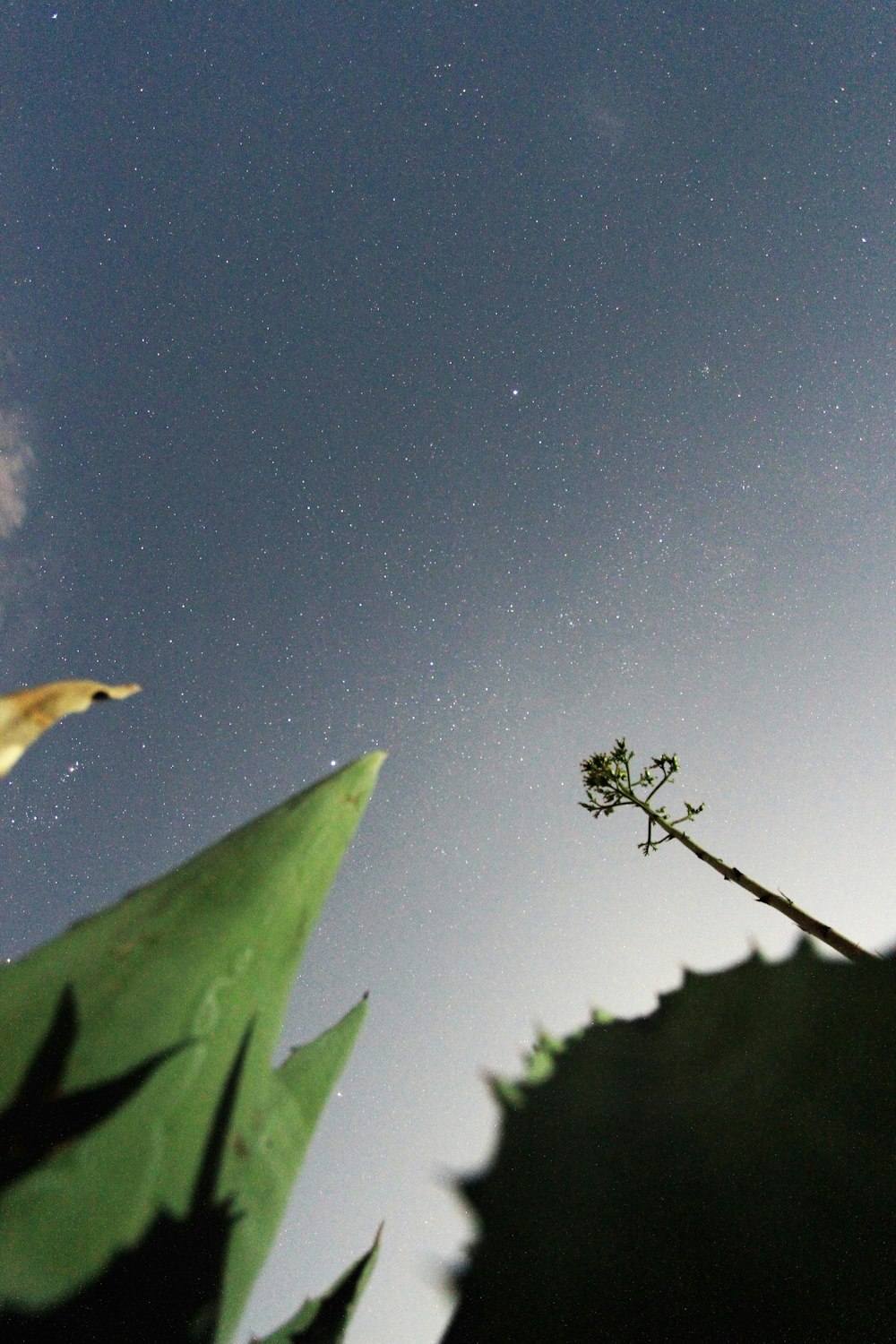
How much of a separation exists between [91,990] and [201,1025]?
125 millimetres

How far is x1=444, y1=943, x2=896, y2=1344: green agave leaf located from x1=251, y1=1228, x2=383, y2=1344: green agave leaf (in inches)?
10.7

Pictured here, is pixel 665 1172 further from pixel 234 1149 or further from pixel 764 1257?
pixel 234 1149

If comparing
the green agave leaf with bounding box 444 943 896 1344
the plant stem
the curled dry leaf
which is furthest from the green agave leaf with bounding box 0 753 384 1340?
the plant stem

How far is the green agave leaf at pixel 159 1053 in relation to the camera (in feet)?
2.40

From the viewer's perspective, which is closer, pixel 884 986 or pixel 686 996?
pixel 884 986

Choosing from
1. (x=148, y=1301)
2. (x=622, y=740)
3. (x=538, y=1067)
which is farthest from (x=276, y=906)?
(x=622, y=740)

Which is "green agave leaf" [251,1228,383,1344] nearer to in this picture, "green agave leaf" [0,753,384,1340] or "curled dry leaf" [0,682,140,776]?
"green agave leaf" [0,753,384,1340]

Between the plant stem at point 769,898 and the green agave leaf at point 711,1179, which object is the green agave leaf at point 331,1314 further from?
the plant stem at point 769,898

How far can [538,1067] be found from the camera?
1.17 meters

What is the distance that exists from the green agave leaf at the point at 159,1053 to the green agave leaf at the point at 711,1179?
351mm

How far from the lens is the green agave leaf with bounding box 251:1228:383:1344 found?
1098mm

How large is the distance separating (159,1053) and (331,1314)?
2.26 ft

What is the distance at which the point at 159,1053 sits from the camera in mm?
795

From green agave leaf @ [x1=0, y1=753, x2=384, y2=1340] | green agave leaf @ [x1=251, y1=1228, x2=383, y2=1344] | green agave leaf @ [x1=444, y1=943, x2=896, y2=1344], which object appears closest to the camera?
green agave leaf @ [x1=0, y1=753, x2=384, y2=1340]
